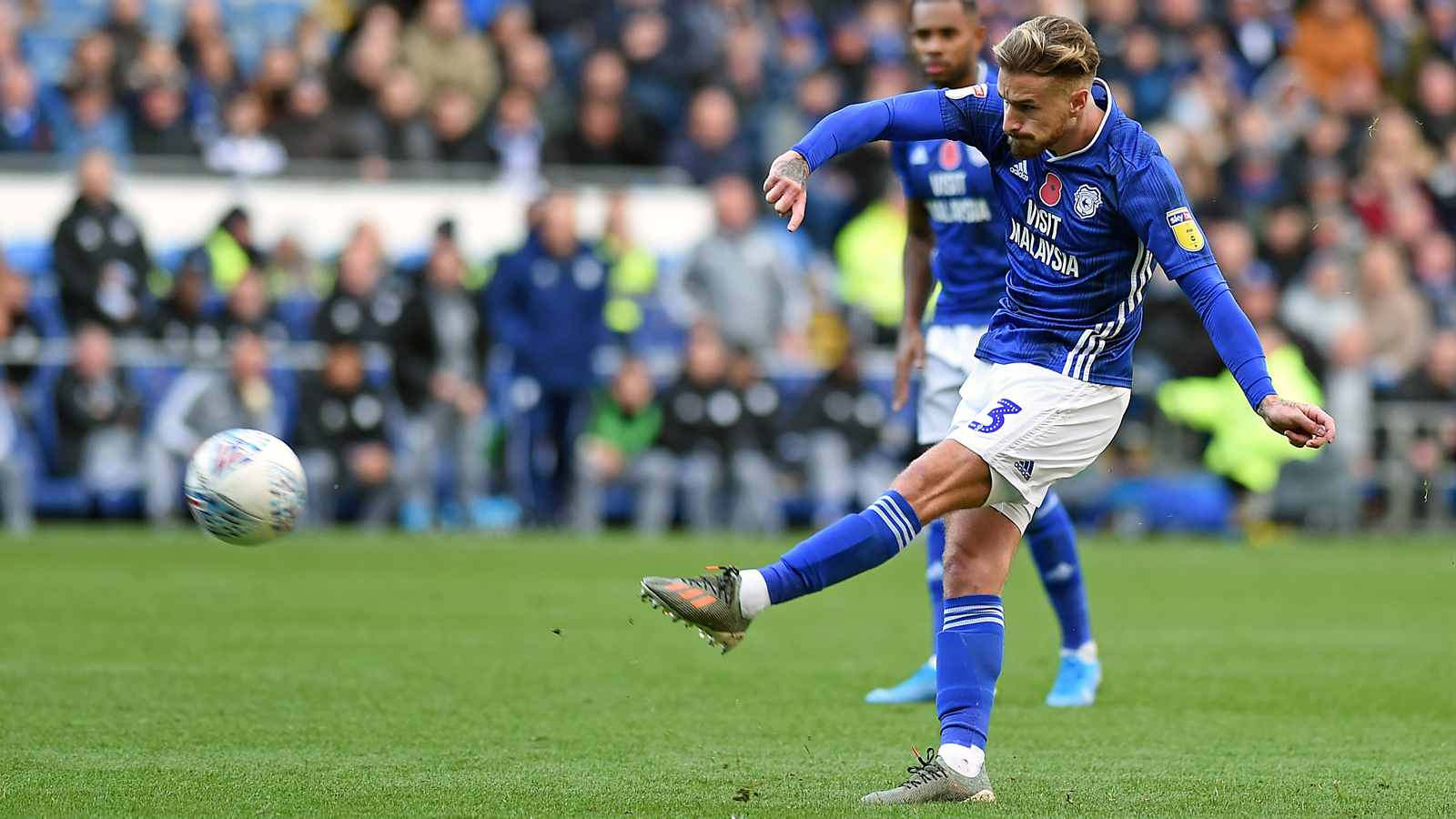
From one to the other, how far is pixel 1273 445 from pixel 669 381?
528 centimetres

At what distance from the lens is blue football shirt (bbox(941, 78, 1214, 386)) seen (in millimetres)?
4766

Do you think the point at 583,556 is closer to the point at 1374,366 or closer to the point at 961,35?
the point at 961,35

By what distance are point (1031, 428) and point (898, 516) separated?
459 mm

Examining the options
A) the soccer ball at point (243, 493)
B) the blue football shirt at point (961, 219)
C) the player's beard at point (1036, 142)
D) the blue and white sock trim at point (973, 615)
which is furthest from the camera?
the blue football shirt at point (961, 219)

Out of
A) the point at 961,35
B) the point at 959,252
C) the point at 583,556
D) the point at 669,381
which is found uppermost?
the point at 961,35

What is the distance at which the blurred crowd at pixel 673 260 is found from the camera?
48.5 ft

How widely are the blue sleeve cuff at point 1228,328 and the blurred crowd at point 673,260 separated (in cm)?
1018

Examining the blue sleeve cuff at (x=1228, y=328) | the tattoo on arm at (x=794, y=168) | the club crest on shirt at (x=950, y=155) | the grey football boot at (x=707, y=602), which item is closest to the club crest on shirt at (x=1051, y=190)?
the blue sleeve cuff at (x=1228, y=328)

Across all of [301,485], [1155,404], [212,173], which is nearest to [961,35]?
[301,485]

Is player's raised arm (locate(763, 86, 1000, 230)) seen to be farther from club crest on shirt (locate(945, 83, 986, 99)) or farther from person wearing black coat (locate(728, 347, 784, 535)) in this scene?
person wearing black coat (locate(728, 347, 784, 535))

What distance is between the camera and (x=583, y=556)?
12.6 meters

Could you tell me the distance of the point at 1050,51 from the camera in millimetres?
4691

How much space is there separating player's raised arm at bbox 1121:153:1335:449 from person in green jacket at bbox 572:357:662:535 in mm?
10157

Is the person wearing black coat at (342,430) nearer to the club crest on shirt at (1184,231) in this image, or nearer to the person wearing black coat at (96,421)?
the person wearing black coat at (96,421)
